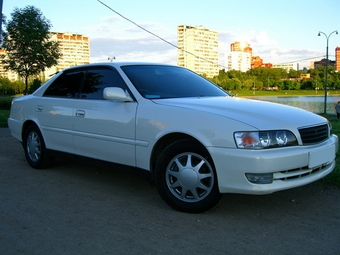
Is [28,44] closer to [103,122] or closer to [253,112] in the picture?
[103,122]

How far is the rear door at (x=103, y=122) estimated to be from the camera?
4223 mm

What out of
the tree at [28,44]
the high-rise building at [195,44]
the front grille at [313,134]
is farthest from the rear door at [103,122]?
the high-rise building at [195,44]

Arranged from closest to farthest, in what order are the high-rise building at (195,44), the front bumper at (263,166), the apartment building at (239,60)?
1. the front bumper at (263,166)
2. the high-rise building at (195,44)
3. the apartment building at (239,60)

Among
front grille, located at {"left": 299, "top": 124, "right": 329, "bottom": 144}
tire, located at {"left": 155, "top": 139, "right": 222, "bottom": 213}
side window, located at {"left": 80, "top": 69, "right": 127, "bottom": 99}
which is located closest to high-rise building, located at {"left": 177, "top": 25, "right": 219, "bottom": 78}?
side window, located at {"left": 80, "top": 69, "right": 127, "bottom": 99}

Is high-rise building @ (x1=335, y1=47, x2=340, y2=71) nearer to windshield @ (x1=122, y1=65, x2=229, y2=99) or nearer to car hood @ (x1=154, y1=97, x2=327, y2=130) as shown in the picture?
windshield @ (x1=122, y1=65, x2=229, y2=99)

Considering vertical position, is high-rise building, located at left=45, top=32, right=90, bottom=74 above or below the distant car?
above

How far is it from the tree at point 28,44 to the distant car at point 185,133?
97.0 ft

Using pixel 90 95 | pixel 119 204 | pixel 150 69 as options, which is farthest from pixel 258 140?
pixel 90 95

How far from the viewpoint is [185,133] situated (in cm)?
370

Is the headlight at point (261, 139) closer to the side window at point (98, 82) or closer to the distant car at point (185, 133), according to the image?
the distant car at point (185, 133)

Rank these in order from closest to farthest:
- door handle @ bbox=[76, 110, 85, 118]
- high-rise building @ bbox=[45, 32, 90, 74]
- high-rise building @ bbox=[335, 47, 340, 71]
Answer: door handle @ bbox=[76, 110, 85, 118], high-rise building @ bbox=[45, 32, 90, 74], high-rise building @ bbox=[335, 47, 340, 71]

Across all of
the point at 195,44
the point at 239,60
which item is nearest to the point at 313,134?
the point at 195,44

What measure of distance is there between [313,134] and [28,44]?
3226 cm

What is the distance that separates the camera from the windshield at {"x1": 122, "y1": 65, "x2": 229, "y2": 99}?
4434 mm
